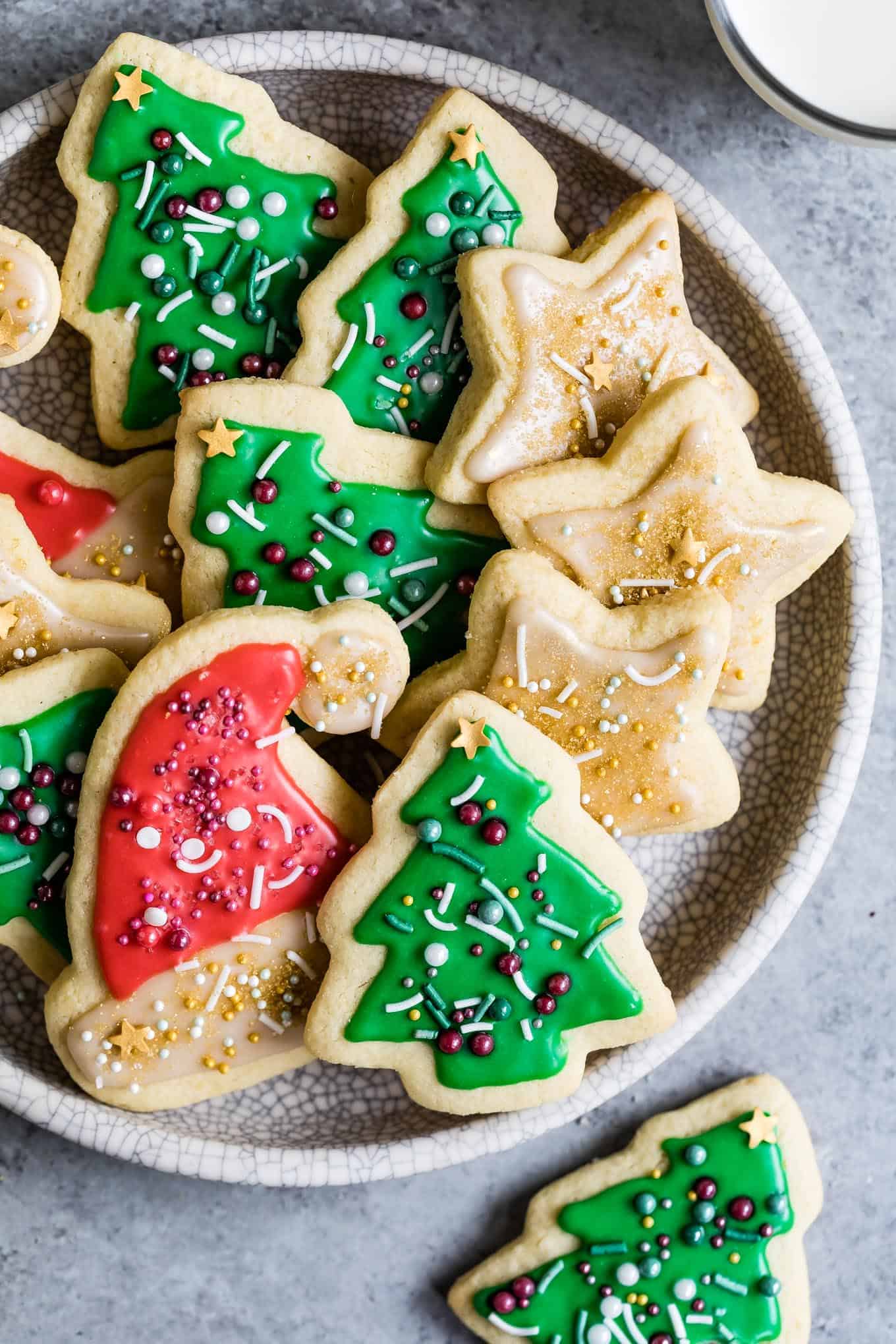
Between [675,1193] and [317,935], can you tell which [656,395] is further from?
[675,1193]

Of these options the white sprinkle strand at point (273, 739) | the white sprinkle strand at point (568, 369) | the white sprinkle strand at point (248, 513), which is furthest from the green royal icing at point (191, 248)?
the white sprinkle strand at point (273, 739)

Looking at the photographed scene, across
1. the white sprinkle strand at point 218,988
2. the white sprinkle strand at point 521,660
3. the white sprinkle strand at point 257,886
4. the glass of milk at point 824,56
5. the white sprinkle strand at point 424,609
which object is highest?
the glass of milk at point 824,56

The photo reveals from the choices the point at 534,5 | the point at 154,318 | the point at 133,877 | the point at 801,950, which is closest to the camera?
the point at 133,877

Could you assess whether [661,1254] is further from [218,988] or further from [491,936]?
[218,988]

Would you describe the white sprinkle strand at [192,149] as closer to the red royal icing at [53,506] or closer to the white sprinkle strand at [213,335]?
the white sprinkle strand at [213,335]

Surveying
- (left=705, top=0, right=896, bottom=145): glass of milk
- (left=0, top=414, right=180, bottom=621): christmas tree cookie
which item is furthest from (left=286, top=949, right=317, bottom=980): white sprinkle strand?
(left=705, top=0, right=896, bottom=145): glass of milk

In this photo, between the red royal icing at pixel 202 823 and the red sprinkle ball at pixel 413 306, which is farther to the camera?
the red sprinkle ball at pixel 413 306

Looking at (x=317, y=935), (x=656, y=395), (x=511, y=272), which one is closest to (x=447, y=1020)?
(x=317, y=935)
